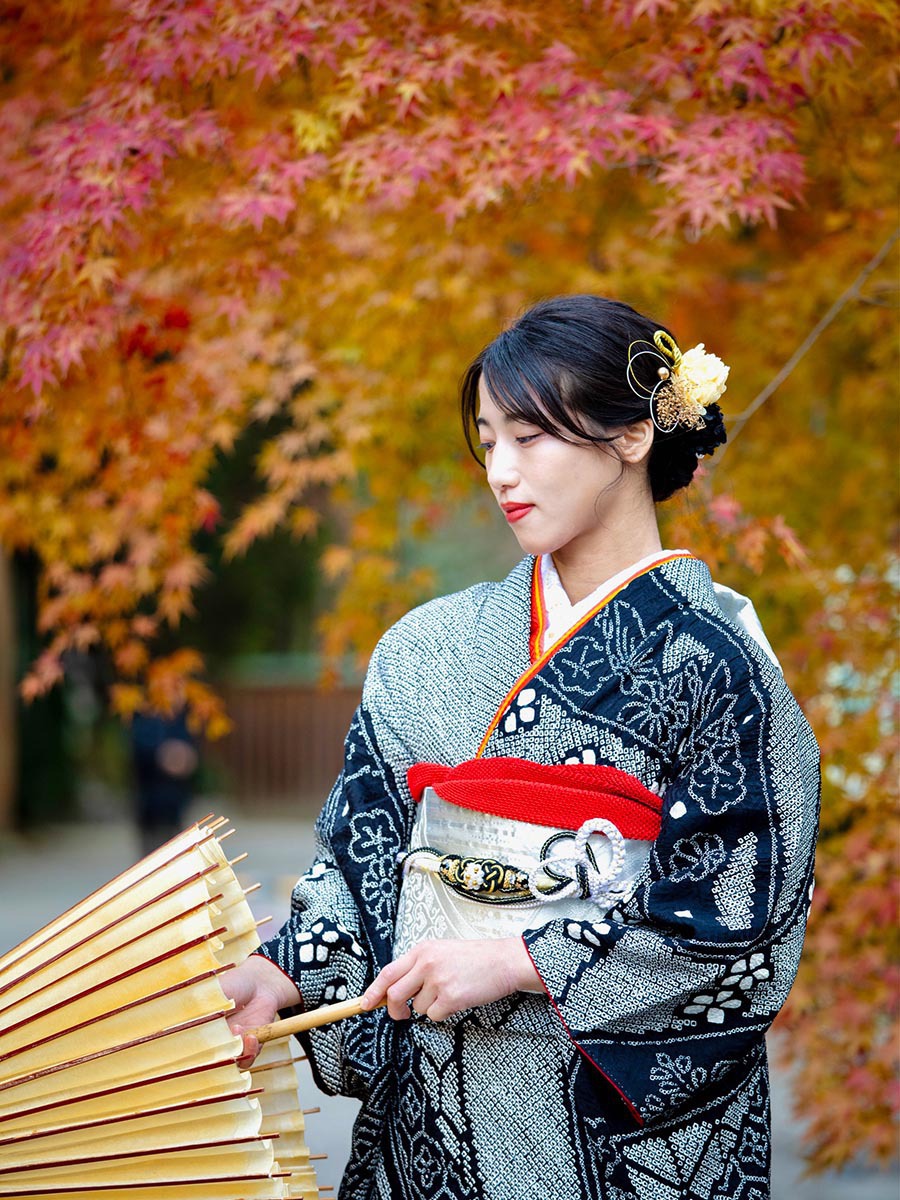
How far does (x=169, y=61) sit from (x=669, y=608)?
73.1 inches

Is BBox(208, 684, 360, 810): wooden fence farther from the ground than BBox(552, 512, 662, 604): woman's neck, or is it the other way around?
BBox(552, 512, 662, 604): woman's neck

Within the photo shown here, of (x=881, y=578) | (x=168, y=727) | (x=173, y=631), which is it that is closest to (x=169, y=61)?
(x=881, y=578)

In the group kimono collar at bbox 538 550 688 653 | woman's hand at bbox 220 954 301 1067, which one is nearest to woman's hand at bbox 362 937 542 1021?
woman's hand at bbox 220 954 301 1067

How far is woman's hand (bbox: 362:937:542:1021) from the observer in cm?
167

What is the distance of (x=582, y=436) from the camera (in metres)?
1.81

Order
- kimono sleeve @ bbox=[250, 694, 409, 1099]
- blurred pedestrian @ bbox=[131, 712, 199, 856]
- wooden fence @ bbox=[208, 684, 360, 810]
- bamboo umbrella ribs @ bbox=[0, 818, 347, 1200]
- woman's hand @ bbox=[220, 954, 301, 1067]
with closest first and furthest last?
bamboo umbrella ribs @ bbox=[0, 818, 347, 1200], woman's hand @ bbox=[220, 954, 301, 1067], kimono sleeve @ bbox=[250, 694, 409, 1099], blurred pedestrian @ bbox=[131, 712, 199, 856], wooden fence @ bbox=[208, 684, 360, 810]

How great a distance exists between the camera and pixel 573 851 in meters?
1.73

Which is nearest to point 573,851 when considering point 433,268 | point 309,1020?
point 309,1020

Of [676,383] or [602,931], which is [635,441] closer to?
[676,383]

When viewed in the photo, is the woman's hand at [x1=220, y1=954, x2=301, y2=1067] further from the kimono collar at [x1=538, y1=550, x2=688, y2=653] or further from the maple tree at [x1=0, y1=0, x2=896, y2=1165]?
the maple tree at [x1=0, y1=0, x2=896, y2=1165]

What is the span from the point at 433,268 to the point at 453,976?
2820mm

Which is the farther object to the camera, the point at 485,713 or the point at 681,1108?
the point at 485,713

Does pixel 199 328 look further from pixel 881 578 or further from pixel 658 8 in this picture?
pixel 881 578

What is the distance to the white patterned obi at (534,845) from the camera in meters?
1.73
